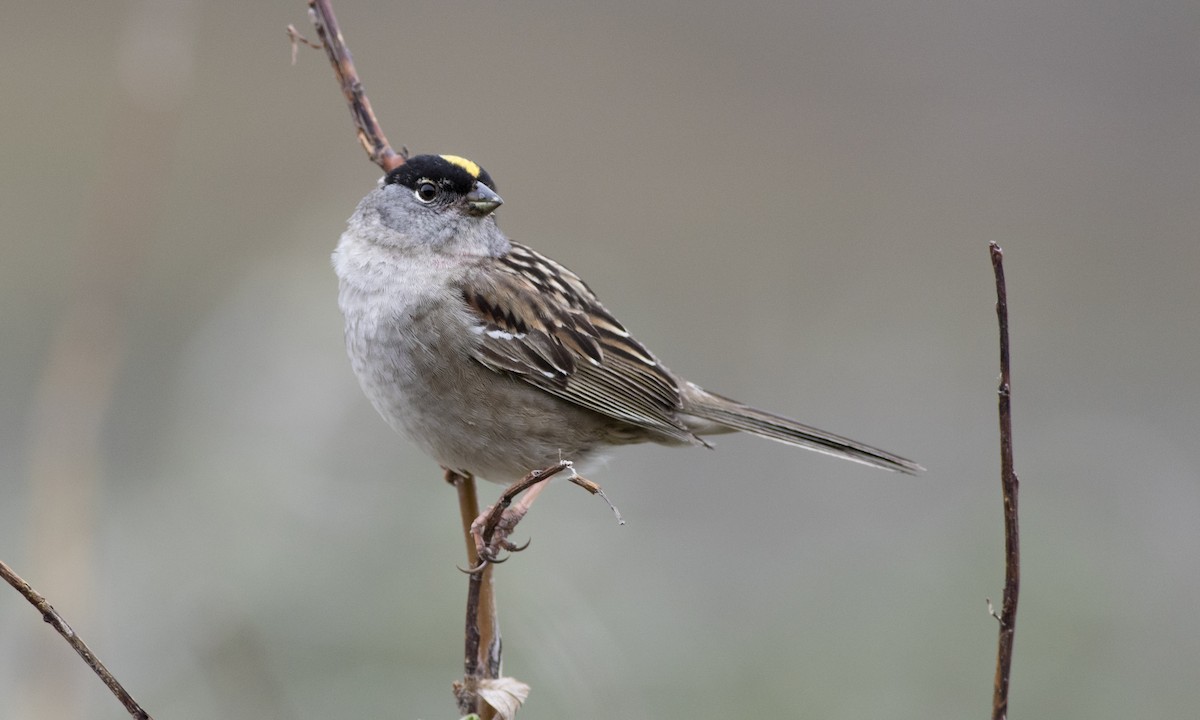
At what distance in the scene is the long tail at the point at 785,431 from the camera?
358 cm

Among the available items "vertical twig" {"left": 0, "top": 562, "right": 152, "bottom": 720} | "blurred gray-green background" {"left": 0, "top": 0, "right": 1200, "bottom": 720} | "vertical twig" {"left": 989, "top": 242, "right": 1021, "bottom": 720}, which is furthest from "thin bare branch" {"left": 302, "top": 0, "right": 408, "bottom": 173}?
"vertical twig" {"left": 989, "top": 242, "right": 1021, "bottom": 720}

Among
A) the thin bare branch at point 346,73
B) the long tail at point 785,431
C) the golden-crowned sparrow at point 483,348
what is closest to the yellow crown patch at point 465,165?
the golden-crowned sparrow at point 483,348

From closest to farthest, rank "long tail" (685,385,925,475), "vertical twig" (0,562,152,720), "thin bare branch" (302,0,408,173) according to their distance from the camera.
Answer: "vertical twig" (0,562,152,720), "thin bare branch" (302,0,408,173), "long tail" (685,385,925,475)

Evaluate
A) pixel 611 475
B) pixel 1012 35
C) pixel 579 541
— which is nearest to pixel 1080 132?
pixel 1012 35

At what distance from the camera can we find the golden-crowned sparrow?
3477mm

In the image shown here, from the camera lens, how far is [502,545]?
2787 mm

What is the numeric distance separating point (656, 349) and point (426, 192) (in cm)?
355

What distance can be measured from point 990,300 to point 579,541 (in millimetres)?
5389

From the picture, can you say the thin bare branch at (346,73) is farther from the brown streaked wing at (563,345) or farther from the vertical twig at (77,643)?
the vertical twig at (77,643)

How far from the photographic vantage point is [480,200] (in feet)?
12.1

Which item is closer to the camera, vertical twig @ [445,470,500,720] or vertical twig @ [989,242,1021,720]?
vertical twig @ [989,242,1021,720]

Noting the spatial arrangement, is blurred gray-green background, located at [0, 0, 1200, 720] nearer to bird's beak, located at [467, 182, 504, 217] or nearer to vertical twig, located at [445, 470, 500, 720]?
vertical twig, located at [445, 470, 500, 720]

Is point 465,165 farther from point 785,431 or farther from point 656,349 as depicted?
point 656,349

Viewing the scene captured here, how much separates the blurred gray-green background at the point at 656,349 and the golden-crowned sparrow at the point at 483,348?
1.38 ft
